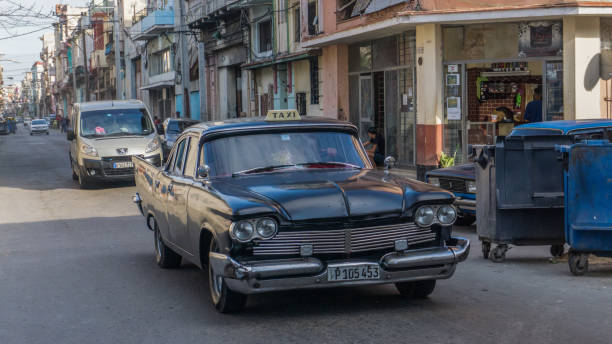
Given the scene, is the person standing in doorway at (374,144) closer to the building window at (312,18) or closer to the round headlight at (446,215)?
the round headlight at (446,215)

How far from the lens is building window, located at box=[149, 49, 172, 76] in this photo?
178 feet

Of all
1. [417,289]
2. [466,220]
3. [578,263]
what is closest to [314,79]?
[466,220]


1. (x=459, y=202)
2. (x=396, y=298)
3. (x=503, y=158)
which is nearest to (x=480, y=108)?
(x=459, y=202)

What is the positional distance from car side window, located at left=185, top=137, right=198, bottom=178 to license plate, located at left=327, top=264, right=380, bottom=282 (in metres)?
2.14

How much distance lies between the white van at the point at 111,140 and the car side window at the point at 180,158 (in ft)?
34.4

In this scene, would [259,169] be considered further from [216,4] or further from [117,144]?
[216,4]

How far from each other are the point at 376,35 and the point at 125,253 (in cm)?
1441

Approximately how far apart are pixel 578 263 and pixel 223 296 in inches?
148

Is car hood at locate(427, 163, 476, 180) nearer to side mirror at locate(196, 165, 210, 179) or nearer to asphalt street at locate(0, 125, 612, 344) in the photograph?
asphalt street at locate(0, 125, 612, 344)

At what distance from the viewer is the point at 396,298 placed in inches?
282

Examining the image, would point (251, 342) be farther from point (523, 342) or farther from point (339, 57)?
point (339, 57)

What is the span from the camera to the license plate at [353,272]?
6.14m

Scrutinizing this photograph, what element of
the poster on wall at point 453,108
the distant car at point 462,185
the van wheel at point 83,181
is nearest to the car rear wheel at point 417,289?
the distant car at point 462,185

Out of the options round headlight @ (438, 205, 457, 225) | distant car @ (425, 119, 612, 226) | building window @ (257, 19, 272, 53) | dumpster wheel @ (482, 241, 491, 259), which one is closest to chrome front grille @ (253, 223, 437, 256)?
round headlight @ (438, 205, 457, 225)
